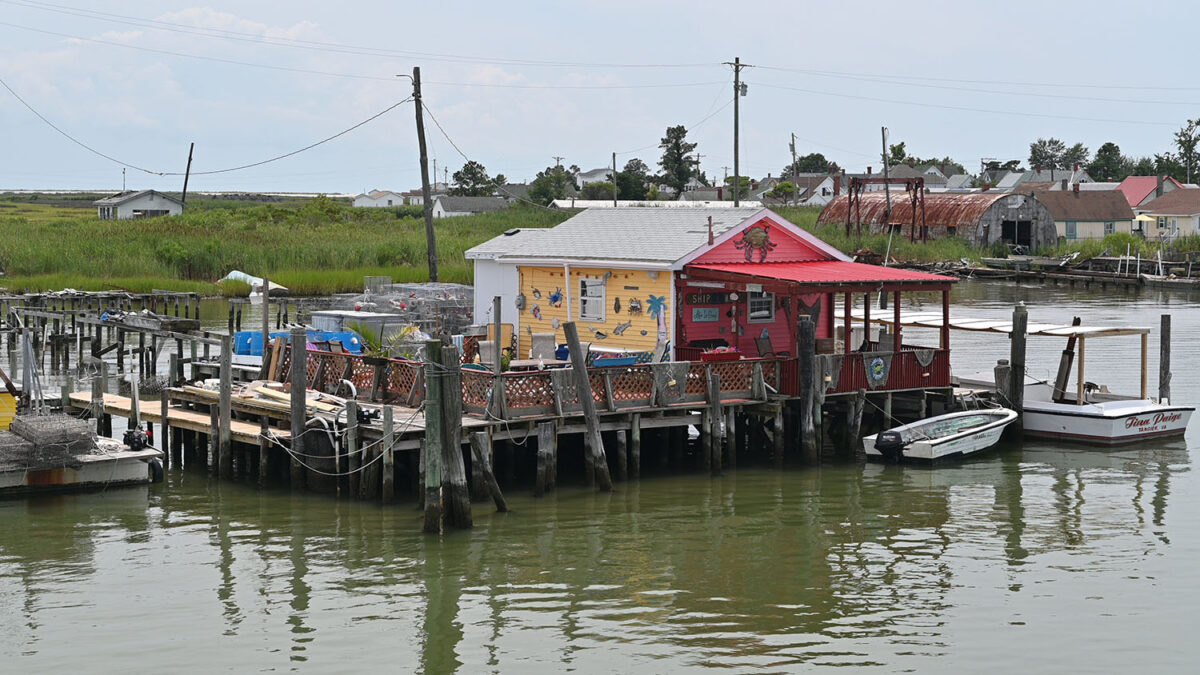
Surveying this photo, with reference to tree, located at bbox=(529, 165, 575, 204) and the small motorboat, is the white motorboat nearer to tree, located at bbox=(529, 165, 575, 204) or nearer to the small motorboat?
the small motorboat

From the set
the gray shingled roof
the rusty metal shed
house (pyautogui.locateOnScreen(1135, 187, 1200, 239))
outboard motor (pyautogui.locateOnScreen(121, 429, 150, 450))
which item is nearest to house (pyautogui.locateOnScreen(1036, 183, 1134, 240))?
house (pyautogui.locateOnScreen(1135, 187, 1200, 239))

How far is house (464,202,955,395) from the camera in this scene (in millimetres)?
28828

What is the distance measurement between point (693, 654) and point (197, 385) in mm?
15198

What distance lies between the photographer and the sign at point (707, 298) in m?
29.8

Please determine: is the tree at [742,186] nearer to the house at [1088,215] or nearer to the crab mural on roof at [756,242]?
the house at [1088,215]

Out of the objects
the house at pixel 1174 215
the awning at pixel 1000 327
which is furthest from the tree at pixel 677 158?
the awning at pixel 1000 327

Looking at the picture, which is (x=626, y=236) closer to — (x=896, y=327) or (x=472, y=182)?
(x=896, y=327)

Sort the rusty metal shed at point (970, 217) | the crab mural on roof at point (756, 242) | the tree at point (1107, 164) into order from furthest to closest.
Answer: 1. the tree at point (1107, 164)
2. the rusty metal shed at point (970, 217)
3. the crab mural on roof at point (756, 242)

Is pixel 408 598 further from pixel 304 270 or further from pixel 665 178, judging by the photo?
pixel 665 178

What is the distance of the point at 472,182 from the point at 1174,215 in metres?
68.5

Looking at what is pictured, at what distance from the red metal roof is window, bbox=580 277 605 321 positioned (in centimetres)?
229

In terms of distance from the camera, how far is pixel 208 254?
65.7 metres

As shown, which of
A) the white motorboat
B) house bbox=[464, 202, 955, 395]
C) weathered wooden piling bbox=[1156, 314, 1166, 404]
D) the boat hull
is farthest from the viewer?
weathered wooden piling bbox=[1156, 314, 1166, 404]

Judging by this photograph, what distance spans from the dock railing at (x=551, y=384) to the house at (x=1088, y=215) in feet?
268
